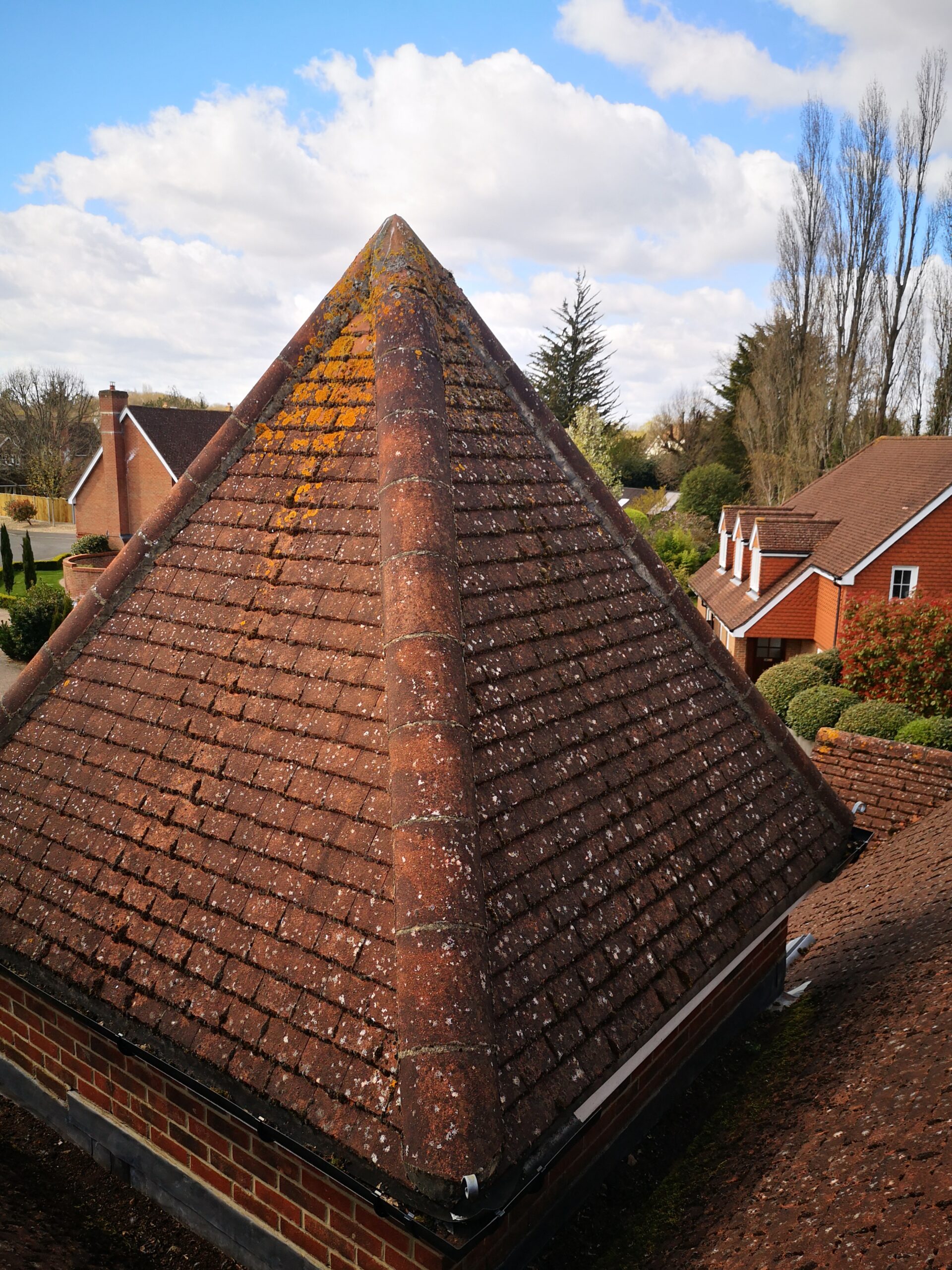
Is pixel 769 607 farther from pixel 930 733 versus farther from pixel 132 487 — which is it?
pixel 132 487

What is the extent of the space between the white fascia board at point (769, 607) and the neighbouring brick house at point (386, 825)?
2111 centimetres

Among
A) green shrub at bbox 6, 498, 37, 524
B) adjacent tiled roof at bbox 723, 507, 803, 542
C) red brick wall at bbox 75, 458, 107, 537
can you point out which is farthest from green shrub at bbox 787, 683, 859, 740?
green shrub at bbox 6, 498, 37, 524

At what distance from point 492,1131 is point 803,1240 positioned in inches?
57.8

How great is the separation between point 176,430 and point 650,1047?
39769mm

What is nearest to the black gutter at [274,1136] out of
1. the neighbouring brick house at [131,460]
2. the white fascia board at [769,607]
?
the white fascia board at [769,607]

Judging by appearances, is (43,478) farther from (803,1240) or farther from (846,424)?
(803,1240)

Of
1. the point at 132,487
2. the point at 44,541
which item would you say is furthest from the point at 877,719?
the point at 44,541

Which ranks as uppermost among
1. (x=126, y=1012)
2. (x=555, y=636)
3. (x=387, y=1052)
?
(x=555, y=636)

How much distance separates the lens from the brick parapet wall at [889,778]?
10.1m

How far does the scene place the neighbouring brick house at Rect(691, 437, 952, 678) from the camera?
2347cm

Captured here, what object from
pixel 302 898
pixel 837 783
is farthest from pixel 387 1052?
pixel 837 783

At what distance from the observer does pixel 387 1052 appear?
3035 millimetres

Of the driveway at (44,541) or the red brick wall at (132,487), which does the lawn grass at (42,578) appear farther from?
the red brick wall at (132,487)

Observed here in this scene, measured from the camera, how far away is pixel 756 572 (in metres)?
26.9
